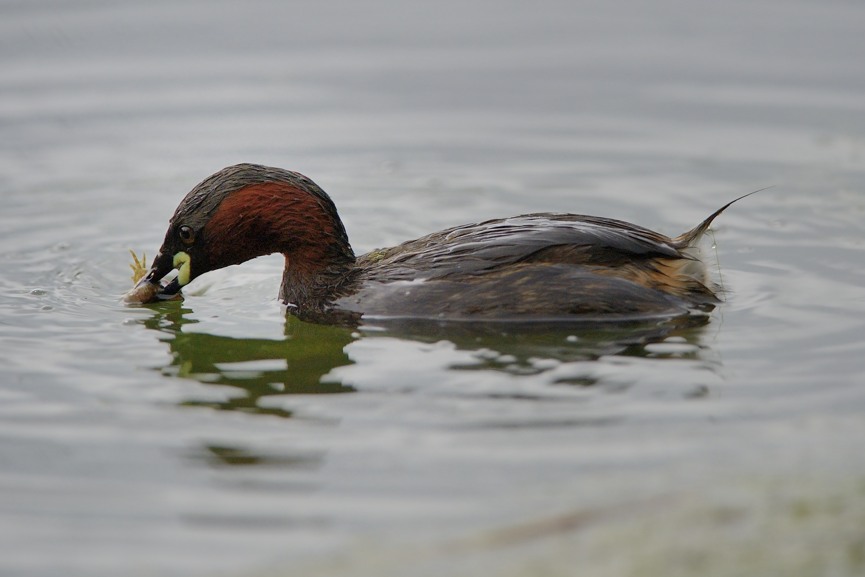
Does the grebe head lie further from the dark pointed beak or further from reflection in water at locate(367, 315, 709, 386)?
reflection in water at locate(367, 315, 709, 386)

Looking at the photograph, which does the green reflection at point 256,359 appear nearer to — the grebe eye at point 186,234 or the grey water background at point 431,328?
the grey water background at point 431,328

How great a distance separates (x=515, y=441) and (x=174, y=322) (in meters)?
2.83

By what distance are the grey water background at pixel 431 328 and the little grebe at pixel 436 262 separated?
0.21 m

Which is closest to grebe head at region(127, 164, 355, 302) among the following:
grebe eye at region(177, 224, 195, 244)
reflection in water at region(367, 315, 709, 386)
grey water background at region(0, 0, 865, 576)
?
grebe eye at region(177, 224, 195, 244)

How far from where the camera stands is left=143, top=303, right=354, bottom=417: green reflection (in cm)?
652

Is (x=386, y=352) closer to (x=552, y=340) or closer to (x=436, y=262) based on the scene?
(x=436, y=262)

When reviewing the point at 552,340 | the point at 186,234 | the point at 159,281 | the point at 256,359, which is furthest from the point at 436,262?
the point at 159,281

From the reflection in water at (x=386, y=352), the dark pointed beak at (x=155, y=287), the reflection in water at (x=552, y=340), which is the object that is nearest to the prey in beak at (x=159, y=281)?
the dark pointed beak at (x=155, y=287)

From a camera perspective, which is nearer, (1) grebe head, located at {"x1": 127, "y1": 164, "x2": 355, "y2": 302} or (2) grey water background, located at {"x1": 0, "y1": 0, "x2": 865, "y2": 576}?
(2) grey water background, located at {"x1": 0, "y1": 0, "x2": 865, "y2": 576}

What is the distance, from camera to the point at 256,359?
7.07 meters

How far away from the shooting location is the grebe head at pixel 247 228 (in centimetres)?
770

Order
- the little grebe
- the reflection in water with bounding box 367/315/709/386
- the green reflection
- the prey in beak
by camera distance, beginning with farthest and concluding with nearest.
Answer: the prey in beak
the little grebe
the reflection in water with bounding box 367/315/709/386
the green reflection

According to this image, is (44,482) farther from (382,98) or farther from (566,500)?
(382,98)

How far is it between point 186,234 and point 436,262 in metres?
1.54
